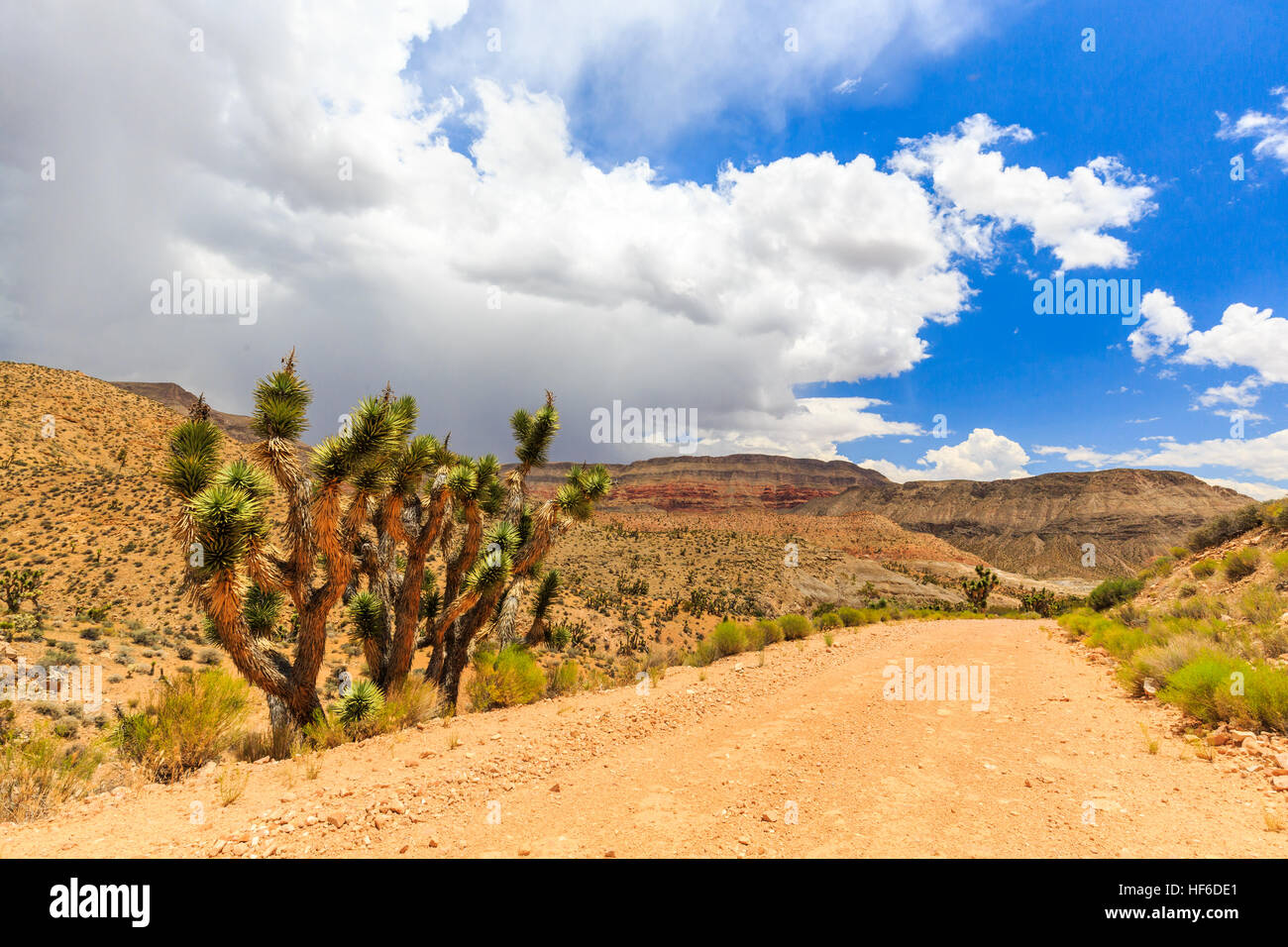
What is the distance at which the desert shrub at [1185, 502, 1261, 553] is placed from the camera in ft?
63.6

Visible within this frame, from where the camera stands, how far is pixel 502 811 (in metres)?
5.48

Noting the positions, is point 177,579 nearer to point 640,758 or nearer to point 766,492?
point 640,758

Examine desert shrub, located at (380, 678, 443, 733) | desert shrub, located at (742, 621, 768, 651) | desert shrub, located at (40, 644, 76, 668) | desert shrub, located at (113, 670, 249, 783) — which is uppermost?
desert shrub, located at (113, 670, 249, 783)

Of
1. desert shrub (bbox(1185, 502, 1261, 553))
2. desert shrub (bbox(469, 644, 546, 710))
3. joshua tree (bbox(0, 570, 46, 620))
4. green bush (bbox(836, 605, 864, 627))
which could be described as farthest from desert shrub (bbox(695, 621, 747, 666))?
joshua tree (bbox(0, 570, 46, 620))

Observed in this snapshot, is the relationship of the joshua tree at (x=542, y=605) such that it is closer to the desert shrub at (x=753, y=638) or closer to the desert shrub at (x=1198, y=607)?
the desert shrub at (x=753, y=638)

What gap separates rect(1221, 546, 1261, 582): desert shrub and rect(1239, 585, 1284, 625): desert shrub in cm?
356

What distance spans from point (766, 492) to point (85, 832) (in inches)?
6615

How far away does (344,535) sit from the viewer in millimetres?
10398

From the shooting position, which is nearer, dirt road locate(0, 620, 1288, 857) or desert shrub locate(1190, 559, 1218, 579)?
dirt road locate(0, 620, 1288, 857)

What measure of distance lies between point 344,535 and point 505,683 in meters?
4.23

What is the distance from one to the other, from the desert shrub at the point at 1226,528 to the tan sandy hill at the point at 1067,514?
235 ft

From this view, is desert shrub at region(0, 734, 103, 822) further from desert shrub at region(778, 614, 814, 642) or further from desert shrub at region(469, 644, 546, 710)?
desert shrub at region(778, 614, 814, 642)
